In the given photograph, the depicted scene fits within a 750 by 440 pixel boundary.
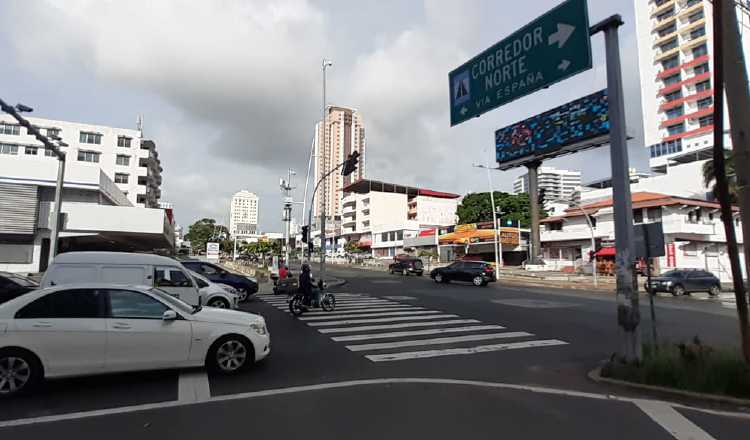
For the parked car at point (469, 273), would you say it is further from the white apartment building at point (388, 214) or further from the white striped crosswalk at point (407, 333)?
the white apartment building at point (388, 214)

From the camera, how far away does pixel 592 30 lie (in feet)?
23.0

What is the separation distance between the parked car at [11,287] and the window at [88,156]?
49.2m

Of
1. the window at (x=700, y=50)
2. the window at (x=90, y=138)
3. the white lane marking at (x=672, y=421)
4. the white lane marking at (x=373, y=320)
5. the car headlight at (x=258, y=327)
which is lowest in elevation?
the white lane marking at (x=672, y=421)

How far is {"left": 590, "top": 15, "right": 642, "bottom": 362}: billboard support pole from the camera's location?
21.5 feet

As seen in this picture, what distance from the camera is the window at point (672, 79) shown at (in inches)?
2824

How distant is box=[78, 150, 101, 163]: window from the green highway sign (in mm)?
58733

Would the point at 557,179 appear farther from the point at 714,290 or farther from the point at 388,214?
the point at 714,290

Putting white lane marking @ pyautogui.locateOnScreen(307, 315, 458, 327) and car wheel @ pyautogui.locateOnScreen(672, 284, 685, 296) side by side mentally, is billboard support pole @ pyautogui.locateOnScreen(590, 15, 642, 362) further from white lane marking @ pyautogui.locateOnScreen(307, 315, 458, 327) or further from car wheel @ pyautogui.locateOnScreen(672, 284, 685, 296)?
car wheel @ pyautogui.locateOnScreen(672, 284, 685, 296)

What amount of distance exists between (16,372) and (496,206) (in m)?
69.2

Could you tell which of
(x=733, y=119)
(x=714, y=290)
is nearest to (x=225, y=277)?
(x=733, y=119)

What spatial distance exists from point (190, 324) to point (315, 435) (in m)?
2.98

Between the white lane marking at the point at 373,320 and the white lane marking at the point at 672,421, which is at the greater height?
the white lane marking at the point at 373,320

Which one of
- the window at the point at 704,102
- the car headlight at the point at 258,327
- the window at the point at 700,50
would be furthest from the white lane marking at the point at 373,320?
the window at the point at 700,50

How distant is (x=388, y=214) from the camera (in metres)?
87.4
